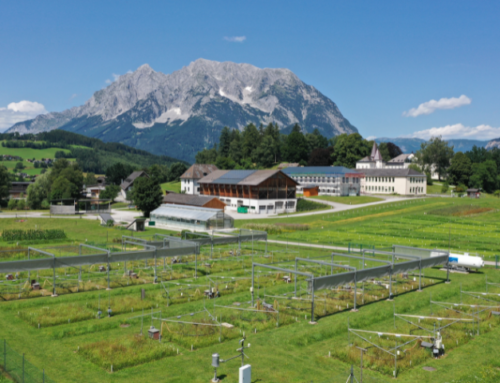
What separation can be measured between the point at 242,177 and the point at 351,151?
71.3 meters

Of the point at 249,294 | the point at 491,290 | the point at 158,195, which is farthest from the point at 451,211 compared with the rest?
the point at 249,294

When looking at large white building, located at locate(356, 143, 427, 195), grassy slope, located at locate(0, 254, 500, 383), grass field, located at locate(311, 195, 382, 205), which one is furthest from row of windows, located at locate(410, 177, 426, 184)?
grassy slope, located at locate(0, 254, 500, 383)

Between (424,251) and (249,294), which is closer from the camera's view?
(249,294)

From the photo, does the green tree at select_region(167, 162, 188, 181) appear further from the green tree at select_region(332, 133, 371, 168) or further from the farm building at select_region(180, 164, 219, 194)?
the green tree at select_region(332, 133, 371, 168)

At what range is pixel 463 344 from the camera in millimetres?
24719

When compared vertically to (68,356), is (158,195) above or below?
above

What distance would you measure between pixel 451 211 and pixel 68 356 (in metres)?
87.1

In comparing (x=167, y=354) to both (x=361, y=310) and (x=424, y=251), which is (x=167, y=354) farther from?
(x=424, y=251)

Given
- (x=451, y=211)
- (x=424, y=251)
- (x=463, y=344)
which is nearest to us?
(x=463, y=344)

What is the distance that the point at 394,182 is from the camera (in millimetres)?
130500

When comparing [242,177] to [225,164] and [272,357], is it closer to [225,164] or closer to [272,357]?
[225,164]

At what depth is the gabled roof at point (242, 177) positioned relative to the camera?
10613 cm

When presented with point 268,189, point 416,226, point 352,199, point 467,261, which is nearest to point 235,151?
point 352,199

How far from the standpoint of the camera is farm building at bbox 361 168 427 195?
127969mm
